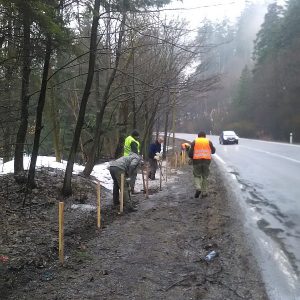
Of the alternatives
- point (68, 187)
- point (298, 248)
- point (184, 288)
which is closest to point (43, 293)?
point (184, 288)

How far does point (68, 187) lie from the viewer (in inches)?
464

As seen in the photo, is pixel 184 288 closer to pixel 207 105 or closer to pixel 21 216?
pixel 21 216

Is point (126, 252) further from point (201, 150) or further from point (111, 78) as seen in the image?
point (111, 78)

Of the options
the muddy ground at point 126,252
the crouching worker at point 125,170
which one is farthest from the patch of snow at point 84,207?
the crouching worker at point 125,170

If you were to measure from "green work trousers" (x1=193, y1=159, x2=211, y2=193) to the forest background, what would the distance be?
7.23ft

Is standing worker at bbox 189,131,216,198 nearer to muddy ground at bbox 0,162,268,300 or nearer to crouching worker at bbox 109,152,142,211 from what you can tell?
muddy ground at bbox 0,162,268,300

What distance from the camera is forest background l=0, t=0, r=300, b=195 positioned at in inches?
417

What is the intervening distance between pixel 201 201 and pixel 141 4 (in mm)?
5555

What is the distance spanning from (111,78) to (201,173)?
4790mm

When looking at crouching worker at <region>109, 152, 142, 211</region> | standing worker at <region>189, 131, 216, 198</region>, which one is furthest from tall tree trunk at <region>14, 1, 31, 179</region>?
standing worker at <region>189, 131, 216, 198</region>

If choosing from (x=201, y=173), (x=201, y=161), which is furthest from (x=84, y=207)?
(x=201, y=161)

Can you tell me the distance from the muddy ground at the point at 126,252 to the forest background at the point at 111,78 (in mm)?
1820

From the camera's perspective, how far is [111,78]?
A: 15312mm

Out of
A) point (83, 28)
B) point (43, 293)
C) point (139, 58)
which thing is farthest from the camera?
point (139, 58)
